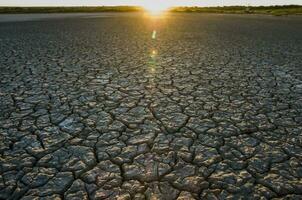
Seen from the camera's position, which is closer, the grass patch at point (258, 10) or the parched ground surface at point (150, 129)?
the parched ground surface at point (150, 129)

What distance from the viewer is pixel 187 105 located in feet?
13.7

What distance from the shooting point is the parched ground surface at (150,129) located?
2.46 meters

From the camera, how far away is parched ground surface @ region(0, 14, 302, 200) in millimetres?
2463

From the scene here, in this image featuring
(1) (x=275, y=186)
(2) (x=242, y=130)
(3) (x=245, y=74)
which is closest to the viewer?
(1) (x=275, y=186)

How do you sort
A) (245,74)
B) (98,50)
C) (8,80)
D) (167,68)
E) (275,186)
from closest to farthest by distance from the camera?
(275,186), (8,80), (245,74), (167,68), (98,50)

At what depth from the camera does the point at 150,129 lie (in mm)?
3449

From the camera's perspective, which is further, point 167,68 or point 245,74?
point 167,68

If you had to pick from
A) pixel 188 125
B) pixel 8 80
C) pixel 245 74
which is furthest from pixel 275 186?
pixel 8 80

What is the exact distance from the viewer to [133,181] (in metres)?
2.51

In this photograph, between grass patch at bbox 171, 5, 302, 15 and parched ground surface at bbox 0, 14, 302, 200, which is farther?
grass patch at bbox 171, 5, 302, 15

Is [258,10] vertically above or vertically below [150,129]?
below

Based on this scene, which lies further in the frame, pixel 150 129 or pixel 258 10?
pixel 258 10

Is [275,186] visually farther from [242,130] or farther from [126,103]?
[126,103]

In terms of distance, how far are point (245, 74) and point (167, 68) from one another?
155 centimetres
